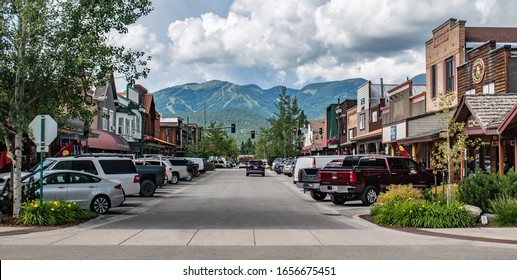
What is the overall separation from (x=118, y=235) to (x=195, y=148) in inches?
2621

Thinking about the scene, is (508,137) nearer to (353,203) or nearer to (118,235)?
(353,203)

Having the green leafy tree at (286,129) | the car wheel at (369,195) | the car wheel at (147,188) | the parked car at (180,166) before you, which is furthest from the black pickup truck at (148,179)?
the green leafy tree at (286,129)

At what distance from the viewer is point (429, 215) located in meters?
14.6

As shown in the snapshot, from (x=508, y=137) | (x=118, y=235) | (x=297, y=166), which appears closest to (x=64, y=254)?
(x=118, y=235)

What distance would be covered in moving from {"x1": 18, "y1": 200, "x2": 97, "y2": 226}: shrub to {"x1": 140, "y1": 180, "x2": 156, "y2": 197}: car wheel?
11432mm

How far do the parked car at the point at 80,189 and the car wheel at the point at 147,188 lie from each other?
27.7ft

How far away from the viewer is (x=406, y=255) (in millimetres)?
10070

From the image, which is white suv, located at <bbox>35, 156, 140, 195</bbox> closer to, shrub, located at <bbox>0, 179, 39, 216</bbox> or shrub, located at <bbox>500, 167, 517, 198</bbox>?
shrub, located at <bbox>0, 179, 39, 216</bbox>

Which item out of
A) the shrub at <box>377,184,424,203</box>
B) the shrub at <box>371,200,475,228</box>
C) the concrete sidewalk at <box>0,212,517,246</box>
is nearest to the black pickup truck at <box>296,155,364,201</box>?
the shrub at <box>377,184,424,203</box>

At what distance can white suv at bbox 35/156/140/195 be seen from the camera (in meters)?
21.9

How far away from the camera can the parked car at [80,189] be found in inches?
705

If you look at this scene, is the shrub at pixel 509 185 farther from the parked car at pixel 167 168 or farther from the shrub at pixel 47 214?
the parked car at pixel 167 168

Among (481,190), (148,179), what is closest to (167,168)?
(148,179)

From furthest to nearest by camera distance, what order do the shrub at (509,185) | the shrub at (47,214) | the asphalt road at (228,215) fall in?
the shrub at (509,185), the asphalt road at (228,215), the shrub at (47,214)
